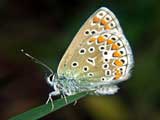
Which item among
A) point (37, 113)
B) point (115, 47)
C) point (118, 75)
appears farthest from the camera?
point (115, 47)

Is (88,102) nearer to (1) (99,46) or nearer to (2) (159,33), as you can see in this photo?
(2) (159,33)

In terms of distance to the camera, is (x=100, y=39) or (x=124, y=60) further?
(x=100, y=39)

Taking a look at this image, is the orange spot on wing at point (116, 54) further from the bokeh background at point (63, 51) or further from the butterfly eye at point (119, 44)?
the bokeh background at point (63, 51)

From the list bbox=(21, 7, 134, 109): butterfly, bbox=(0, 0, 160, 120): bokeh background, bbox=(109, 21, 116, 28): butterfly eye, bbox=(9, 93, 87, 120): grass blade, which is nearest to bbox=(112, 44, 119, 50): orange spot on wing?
bbox=(21, 7, 134, 109): butterfly

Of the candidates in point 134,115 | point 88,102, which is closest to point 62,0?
point 88,102

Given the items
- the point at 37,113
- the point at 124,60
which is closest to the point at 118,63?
the point at 124,60

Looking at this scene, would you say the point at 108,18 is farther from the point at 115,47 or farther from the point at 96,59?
the point at 96,59

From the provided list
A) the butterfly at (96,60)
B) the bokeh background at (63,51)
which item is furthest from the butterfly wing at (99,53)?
the bokeh background at (63,51)
